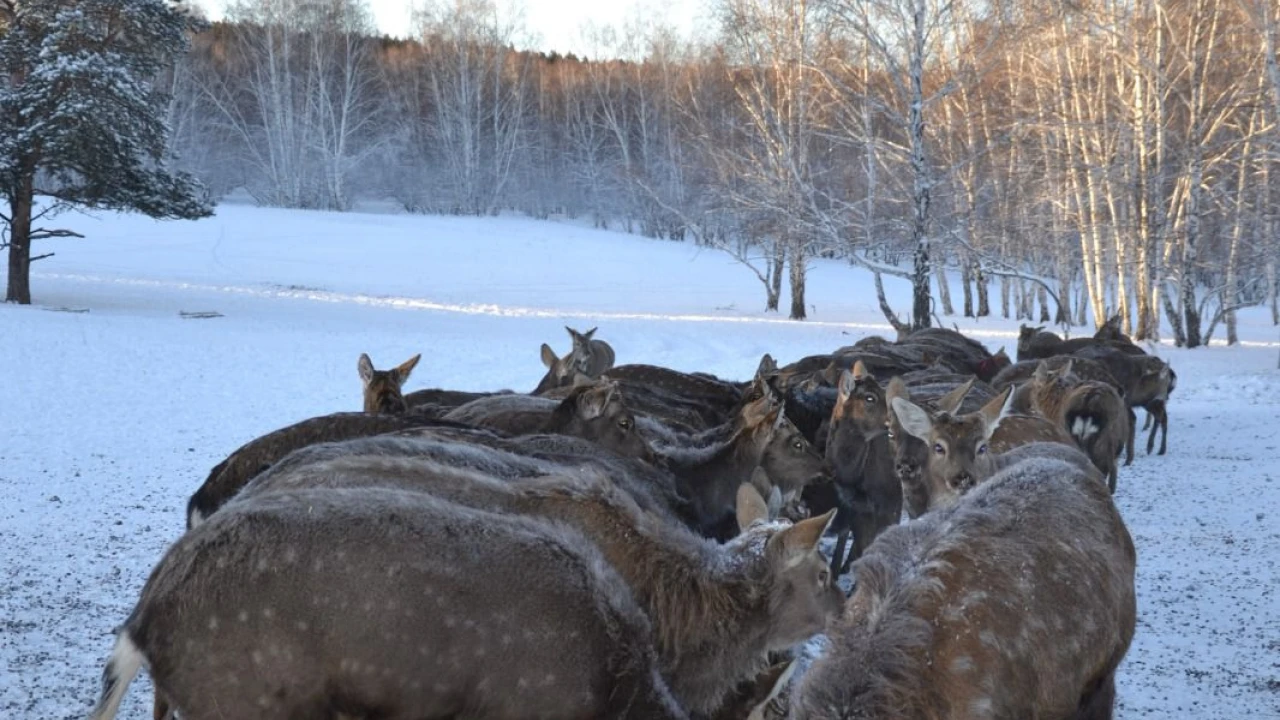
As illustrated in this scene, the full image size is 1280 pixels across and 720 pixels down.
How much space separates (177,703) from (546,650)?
130 cm

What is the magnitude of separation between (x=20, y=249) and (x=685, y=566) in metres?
26.8

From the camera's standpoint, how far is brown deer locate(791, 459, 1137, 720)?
12.4ft

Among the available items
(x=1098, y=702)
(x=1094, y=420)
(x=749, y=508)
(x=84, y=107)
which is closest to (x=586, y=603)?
(x=749, y=508)

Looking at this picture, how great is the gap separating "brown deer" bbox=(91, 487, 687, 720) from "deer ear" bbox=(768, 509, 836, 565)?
35.1 inches

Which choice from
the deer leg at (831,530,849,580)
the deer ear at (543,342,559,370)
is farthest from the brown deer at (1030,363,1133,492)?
the deer ear at (543,342,559,370)

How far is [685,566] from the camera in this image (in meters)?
4.99

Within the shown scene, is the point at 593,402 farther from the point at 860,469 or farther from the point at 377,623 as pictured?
the point at 377,623

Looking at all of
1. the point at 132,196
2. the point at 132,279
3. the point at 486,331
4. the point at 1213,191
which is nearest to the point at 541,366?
the point at 486,331

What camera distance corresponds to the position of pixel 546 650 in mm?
4195

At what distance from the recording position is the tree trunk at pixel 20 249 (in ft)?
87.8

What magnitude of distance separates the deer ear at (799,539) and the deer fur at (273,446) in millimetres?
3001

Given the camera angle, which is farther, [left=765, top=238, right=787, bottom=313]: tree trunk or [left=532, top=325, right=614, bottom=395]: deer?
[left=765, top=238, right=787, bottom=313]: tree trunk

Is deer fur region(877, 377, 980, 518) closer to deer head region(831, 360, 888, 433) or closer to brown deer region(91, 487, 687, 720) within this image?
deer head region(831, 360, 888, 433)

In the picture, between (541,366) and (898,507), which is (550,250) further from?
(898,507)
